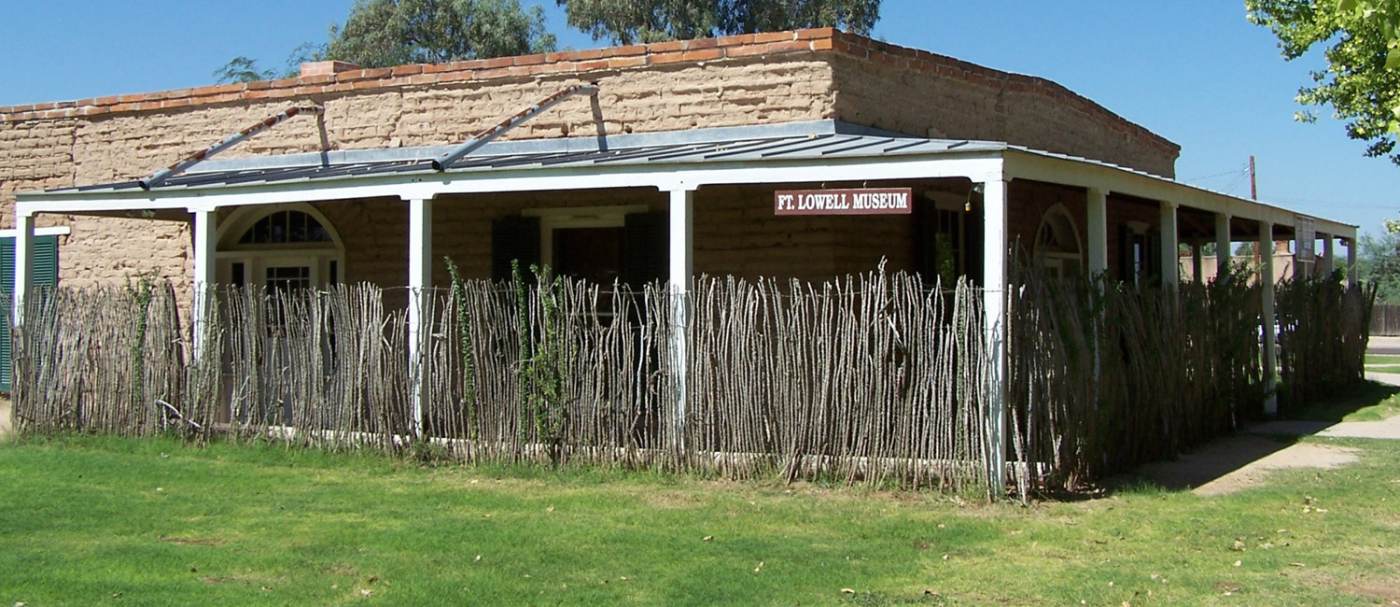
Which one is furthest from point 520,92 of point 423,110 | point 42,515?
point 42,515

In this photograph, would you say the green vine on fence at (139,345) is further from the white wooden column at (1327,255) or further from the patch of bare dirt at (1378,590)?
the white wooden column at (1327,255)

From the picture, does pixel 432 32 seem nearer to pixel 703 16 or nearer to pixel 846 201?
pixel 703 16

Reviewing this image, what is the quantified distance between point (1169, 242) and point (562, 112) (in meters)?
5.42

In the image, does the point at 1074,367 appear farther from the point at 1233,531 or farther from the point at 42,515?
the point at 42,515

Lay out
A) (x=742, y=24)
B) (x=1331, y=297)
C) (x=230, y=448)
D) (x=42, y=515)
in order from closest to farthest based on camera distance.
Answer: (x=42, y=515) → (x=230, y=448) → (x=1331, y=297) → (x=742, y=24)

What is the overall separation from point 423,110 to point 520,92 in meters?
1.09

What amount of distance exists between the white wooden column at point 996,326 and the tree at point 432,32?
31518 mm

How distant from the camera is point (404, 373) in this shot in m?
11.1

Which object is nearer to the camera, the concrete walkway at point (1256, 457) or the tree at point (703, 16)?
the concrete walkway at point (1256, 457)

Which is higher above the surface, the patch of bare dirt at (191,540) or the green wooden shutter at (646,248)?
the green wooden shutter at (646,248)

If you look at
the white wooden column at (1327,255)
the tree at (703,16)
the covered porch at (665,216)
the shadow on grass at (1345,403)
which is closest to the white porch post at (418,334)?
the covered porch at (665,216)

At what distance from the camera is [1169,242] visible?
12102mm

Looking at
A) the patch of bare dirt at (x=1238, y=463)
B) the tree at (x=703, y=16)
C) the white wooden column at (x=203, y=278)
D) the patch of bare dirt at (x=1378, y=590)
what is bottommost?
the patch of bare dirt at (x=1378, y=590)

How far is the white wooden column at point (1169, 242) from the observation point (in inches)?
473
